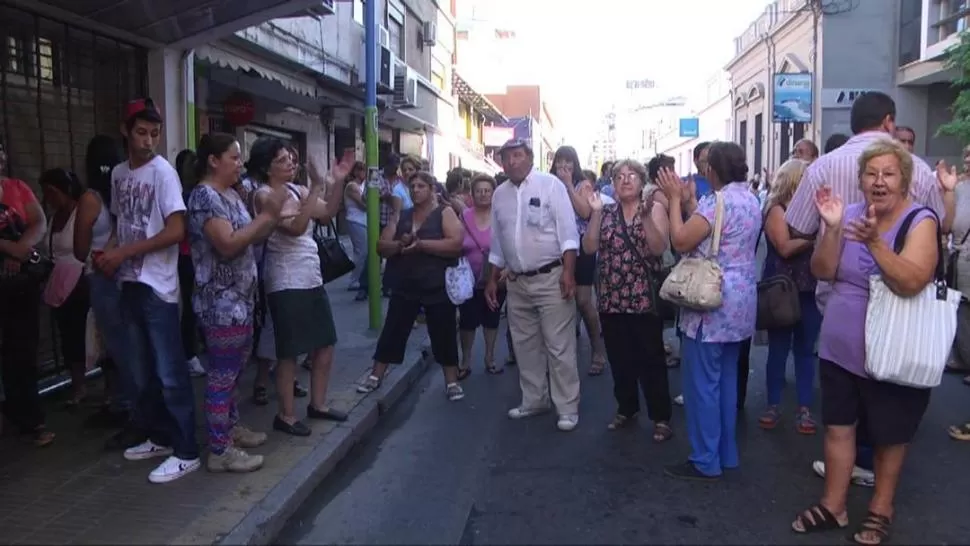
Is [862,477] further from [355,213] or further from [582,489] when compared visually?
[355,213]

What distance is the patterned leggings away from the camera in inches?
178

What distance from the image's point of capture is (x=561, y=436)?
18.7 ft

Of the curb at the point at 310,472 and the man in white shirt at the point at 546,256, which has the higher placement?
the man in white shirt at the point at 546,256

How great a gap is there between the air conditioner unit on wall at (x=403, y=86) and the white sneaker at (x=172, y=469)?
44.0ft

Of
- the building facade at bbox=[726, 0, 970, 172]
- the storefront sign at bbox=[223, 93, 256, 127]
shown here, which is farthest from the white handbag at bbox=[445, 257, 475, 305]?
the building facade at bbox=[726, 0, 970, 172]

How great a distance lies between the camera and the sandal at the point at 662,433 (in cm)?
550

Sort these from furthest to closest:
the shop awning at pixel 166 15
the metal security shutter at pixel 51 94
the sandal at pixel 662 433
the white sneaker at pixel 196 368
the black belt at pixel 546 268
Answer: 1. the white sneaker at pixel 196 368
2. the shop awning at pixel 166 15
3. the metal security shutter at pixel 51 94
4. the black belt at pixel 546 268
5. the sandal at pixel 662 433

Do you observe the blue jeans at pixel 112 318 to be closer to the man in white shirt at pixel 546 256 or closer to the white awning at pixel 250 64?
the man in white shirt at pixel 546 256

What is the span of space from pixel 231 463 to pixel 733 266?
2994 millimetres

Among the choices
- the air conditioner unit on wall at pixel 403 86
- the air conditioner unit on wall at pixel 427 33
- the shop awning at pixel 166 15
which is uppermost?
the air conditioner unit on wall at pixel 427 33

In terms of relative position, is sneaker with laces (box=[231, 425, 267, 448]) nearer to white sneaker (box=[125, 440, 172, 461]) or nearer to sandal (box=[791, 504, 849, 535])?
white sneaker (box=[125, 440, 172, 461])

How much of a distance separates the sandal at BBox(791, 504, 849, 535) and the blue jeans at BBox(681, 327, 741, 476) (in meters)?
0.80

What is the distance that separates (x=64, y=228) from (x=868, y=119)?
5.08m

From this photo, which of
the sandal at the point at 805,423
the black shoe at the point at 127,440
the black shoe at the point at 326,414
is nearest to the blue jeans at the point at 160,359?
the black shoe at the point at 127,440
